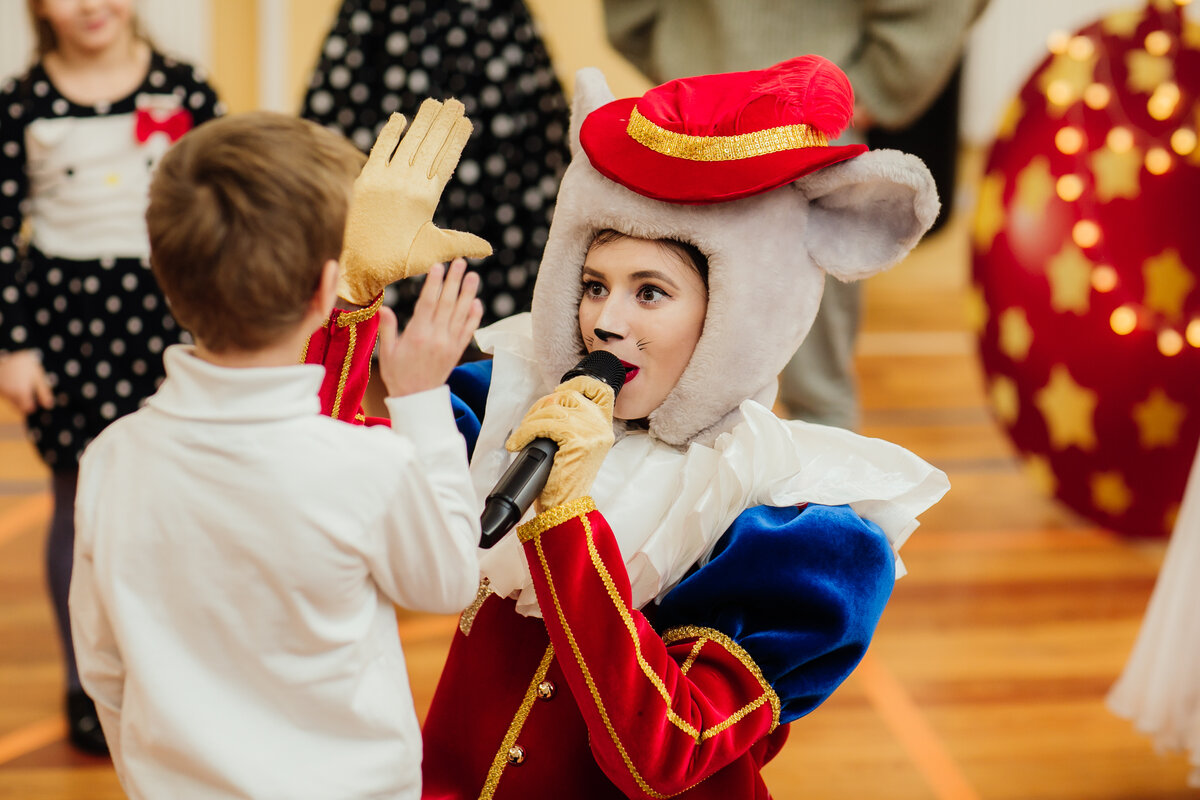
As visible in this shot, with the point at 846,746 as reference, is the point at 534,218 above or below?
above

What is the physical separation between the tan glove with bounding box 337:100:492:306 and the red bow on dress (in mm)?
1071

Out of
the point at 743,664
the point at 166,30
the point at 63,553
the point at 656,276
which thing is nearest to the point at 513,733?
the point at 743,664

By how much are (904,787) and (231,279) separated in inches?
61.2

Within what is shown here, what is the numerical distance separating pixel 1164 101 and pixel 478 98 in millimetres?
1462

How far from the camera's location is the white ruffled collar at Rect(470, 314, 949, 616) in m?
1.13

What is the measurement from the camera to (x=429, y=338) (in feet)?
3.01

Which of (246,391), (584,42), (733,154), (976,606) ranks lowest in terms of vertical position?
(976,606)

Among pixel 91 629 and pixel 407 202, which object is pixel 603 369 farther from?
pixel 91 629

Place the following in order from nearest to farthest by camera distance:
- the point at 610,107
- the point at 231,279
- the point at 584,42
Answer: the point at 231,279 < the point at 610,107 < the point at 584,42

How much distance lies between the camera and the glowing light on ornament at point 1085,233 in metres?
2.73

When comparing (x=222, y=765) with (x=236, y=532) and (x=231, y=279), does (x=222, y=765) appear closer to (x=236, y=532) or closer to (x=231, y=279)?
(x=236, y=532)

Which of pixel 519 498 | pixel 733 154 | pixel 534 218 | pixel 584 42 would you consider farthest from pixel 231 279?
pixel 584 42

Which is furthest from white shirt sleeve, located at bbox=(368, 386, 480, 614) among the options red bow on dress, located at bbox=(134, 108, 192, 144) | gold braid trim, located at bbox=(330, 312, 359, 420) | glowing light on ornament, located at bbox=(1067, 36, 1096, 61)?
glowing light on ornament, located at bbox=(1067, 36, 1096, 61)

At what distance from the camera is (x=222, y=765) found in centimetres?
87
